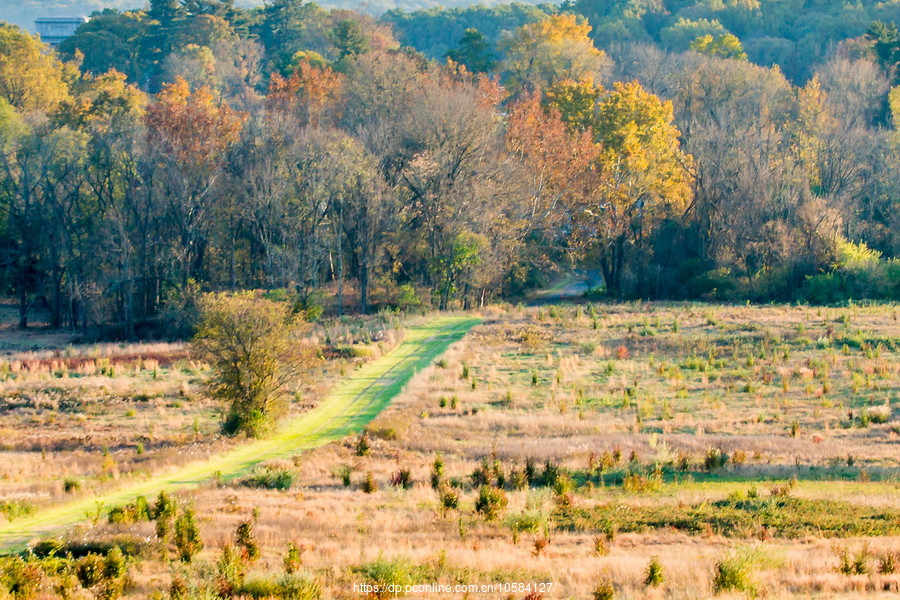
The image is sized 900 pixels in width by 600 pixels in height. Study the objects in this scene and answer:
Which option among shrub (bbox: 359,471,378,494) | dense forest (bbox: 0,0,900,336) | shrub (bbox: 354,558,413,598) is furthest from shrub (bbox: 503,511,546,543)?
dense forest (bbox: 0,0,900,336)

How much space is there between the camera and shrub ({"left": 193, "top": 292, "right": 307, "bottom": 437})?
27.5 metres

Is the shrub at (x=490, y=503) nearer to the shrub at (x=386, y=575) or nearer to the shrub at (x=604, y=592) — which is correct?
the shrub at (x=386, y=575)

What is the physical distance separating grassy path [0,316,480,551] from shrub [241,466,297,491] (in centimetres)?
110

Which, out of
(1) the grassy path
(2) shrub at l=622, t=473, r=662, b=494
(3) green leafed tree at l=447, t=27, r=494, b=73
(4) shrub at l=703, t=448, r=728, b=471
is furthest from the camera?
(3) green leafed tree at l=447, t=27, r=494, b=73

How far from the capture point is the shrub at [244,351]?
Answer: 27.5m

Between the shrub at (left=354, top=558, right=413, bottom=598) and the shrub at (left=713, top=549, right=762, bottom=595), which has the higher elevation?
the shrub at (left=713, top=549, right=762, bottom=595)

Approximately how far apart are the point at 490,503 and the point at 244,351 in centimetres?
1179

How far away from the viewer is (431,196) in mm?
57156

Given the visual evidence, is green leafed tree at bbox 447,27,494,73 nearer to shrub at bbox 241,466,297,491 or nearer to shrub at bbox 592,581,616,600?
shrub at bbox 241,466,297,491

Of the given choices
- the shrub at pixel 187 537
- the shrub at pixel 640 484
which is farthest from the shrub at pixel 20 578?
the shrub at pixel 640 484

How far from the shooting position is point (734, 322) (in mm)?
44656

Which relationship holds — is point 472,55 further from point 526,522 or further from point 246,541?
point 246,541

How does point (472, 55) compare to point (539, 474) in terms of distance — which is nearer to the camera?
point (539, 474)

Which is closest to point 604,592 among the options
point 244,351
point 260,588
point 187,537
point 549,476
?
point 260,588
